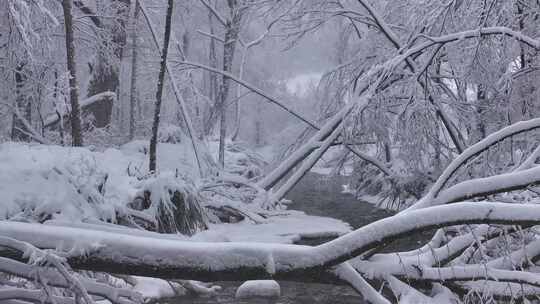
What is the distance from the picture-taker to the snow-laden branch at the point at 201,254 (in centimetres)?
265

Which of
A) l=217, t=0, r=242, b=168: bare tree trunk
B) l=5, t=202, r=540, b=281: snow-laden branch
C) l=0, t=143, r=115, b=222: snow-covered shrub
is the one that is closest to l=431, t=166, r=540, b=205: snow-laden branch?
l=5, t=202, r=540, b=281: snow-laden branch

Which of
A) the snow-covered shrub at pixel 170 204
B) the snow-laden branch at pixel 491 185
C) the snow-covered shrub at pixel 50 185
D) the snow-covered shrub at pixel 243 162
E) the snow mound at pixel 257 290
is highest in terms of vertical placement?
the snow-laden branch at pixel 491 185

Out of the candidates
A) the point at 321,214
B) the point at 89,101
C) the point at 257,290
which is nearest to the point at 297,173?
the point at 321,214

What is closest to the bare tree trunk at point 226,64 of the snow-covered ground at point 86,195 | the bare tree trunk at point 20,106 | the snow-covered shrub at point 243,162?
the snow-covered shrub at point 243,162

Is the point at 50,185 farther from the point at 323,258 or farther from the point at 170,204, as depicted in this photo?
the point at 323,258

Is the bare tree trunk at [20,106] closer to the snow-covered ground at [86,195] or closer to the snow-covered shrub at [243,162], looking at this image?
the snow-covered ground at [86,195]

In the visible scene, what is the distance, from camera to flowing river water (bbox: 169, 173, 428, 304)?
732cm

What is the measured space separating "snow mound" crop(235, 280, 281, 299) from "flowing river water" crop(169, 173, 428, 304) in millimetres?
95

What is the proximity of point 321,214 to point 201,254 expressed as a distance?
12.7 meters

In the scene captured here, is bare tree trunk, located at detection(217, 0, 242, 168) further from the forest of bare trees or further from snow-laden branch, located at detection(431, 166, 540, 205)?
snow-laden branch, located at detection(431, 166, 540, 205)

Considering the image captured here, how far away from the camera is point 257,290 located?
24.7 feet

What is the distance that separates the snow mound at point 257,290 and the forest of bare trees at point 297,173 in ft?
1.26

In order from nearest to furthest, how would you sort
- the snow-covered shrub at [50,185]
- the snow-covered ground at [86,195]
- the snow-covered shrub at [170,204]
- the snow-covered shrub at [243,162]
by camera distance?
the snow-covered ground at [86,195] < the snow-covered shrub at [50,185] < the snow-covered shrub at [170,204] < the snow-covered shrub at [243,162]

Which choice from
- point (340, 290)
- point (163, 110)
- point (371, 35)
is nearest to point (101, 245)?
point (340, 290)
